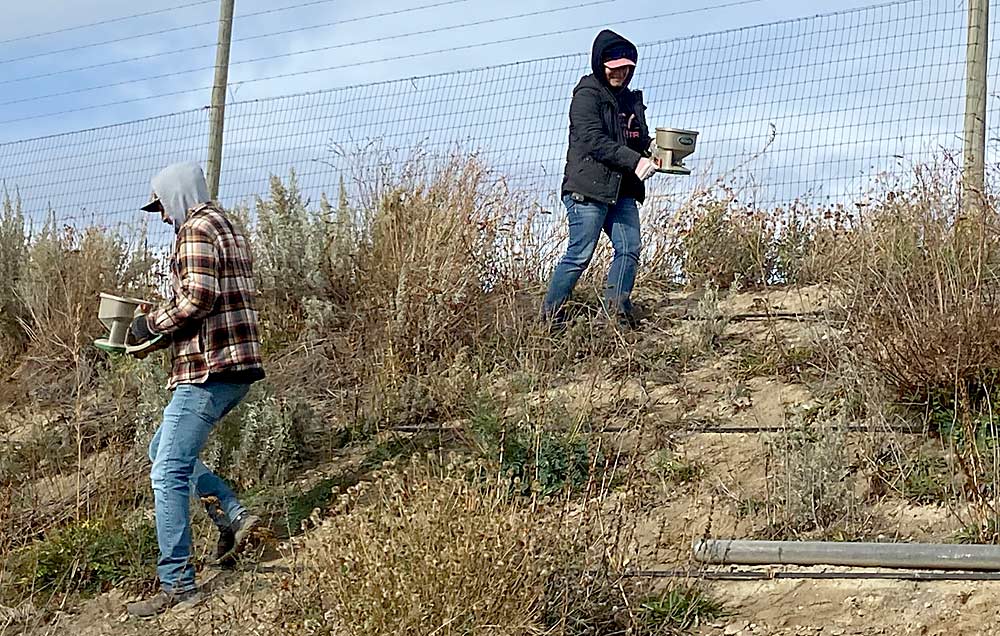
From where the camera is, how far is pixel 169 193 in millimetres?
5035

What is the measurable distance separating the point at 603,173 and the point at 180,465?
Answer: 281cm

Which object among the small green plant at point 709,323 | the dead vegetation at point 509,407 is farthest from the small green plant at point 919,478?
the small green plant at point 709,323

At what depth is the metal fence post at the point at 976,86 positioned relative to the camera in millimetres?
7113

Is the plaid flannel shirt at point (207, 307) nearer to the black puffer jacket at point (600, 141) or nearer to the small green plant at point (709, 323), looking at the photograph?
the black puffer jacket at point (600, 141)

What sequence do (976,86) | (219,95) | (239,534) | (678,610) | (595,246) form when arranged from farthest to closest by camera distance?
1. (219,95)
2. (976,86)
3. (595,246)
4. (239,534)
5. (678,610)

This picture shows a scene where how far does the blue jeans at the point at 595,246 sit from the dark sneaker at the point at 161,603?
2.66 m

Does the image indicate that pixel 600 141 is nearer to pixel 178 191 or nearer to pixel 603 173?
pixel 603 173

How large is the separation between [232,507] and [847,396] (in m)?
2.82

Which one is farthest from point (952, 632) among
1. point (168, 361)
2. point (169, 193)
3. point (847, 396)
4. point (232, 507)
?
point (168, 361)

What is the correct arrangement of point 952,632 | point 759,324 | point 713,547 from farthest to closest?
point 759,324, point 713,547, point 952,632

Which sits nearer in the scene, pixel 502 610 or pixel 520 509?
pixel 502 610

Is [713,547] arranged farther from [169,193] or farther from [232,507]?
[169,193]

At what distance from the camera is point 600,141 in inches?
262

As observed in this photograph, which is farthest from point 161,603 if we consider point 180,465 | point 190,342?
point 190,342
